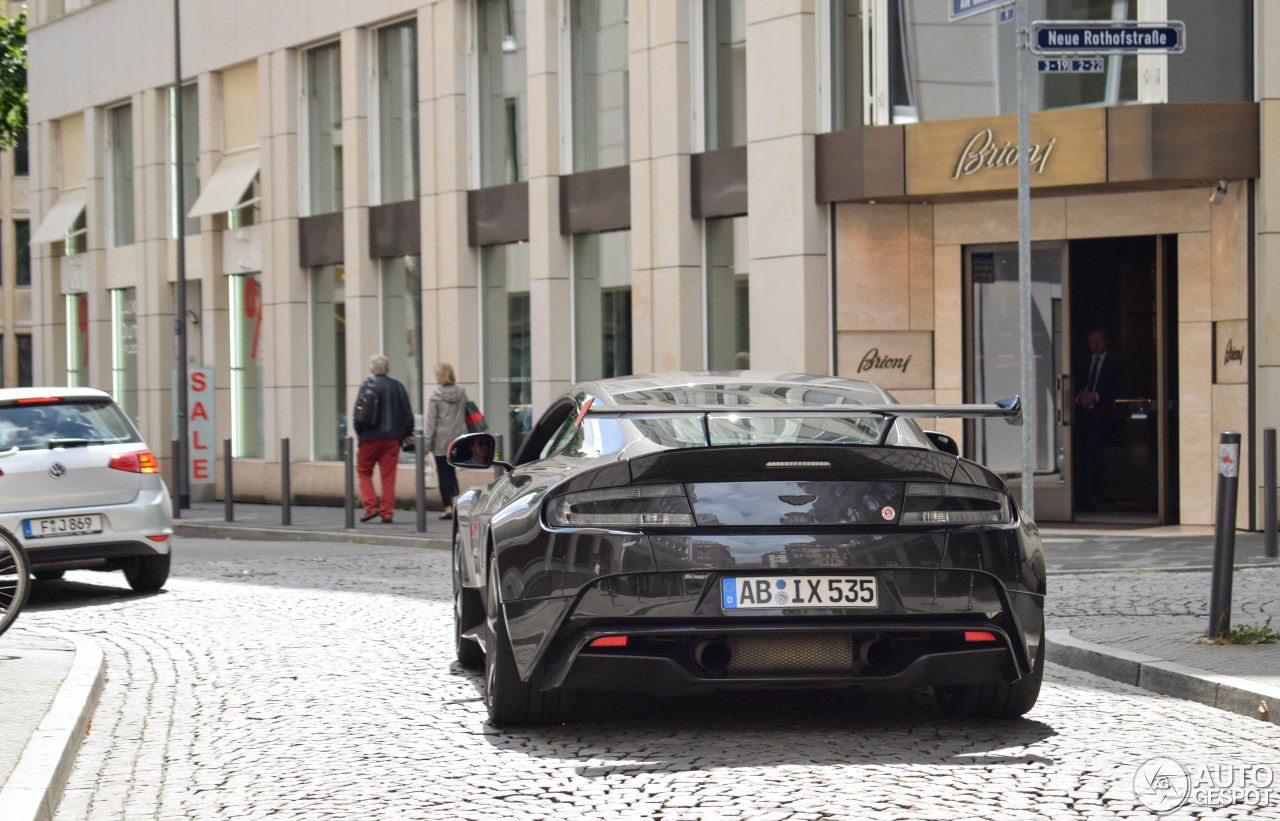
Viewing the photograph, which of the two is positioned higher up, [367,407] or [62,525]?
[367,407]

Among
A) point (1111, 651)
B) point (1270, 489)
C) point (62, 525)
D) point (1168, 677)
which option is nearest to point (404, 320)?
point (62, 525)

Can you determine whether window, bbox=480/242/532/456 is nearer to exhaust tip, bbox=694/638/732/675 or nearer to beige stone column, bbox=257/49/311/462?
beige stone column, bbox=257/49/311/462

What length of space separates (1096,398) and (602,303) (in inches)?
248

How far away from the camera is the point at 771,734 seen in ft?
19.0

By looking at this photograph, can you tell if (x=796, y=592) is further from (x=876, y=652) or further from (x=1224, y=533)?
(x=1224, y=533)

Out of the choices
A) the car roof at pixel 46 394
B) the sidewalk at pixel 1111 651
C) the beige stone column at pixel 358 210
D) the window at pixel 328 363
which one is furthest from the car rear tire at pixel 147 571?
the window at pixel 328 363

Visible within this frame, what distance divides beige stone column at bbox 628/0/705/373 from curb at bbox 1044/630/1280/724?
10.5m

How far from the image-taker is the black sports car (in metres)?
5.39

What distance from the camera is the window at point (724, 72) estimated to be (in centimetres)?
1792

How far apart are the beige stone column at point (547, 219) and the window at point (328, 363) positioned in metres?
5.05

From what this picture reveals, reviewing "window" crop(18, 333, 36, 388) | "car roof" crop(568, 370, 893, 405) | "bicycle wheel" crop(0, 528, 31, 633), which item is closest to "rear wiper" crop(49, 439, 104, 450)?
"bicycle wheel" crop(0, 528, 31, 633)

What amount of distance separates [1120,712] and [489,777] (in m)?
2.64

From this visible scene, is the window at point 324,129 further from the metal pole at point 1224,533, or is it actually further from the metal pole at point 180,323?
the metal pole at point 1224,533

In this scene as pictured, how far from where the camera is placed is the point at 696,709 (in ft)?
20.9
